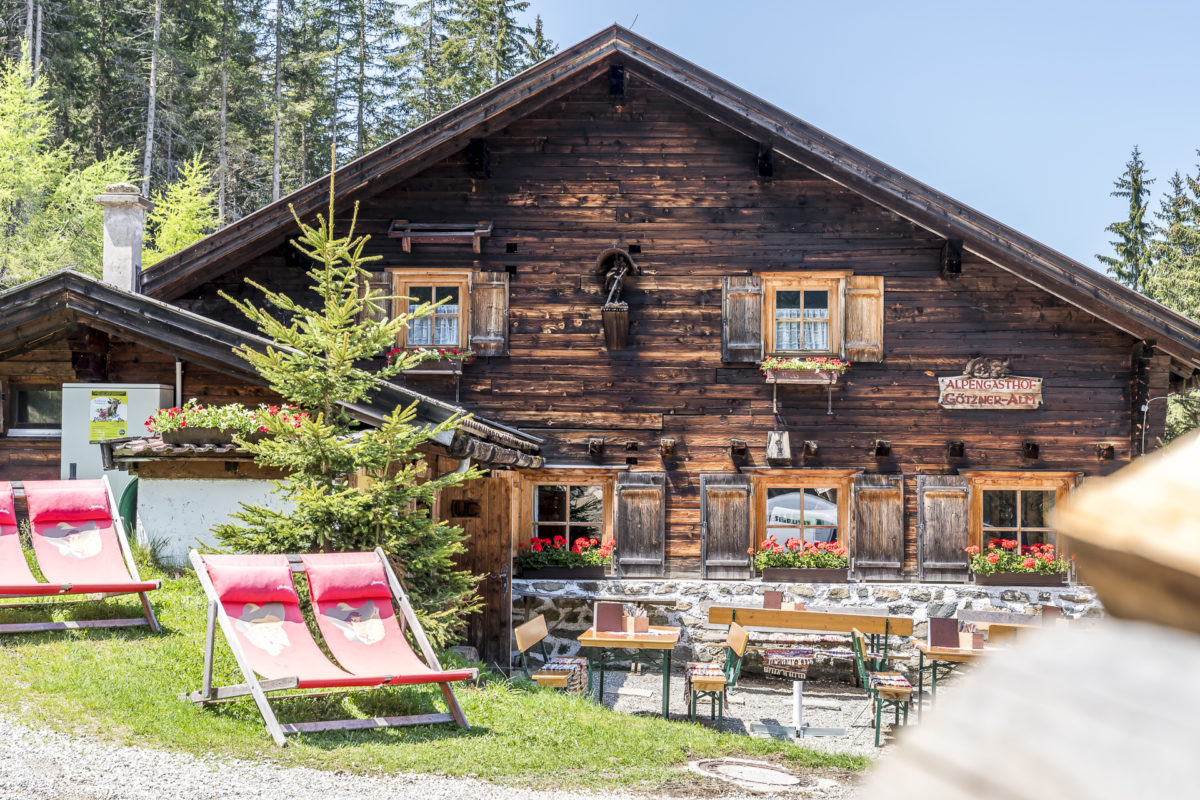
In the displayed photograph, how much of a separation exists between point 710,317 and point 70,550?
329 inches

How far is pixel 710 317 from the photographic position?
1363 cm

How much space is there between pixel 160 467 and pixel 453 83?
1070 inches

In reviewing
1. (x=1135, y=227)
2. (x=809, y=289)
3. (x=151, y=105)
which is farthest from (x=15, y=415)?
(x=1135, y=227)

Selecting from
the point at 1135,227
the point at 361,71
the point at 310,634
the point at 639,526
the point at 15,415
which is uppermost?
the point at 361,71

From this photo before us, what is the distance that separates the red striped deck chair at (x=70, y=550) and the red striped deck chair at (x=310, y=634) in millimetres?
1408

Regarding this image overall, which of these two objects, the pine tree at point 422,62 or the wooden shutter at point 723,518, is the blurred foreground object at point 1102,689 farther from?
the pine tree at point 422,62

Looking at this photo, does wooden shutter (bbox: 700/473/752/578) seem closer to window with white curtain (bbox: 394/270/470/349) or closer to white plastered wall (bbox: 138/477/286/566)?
window with white curtain (bbox: 394/270/470/349)

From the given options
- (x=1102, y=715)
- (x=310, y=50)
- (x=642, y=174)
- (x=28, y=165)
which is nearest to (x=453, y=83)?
(x=310, y=50)

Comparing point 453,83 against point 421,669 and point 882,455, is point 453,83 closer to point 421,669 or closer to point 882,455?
point 882,455

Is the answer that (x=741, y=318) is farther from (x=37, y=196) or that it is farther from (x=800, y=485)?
(x=37, y=196)

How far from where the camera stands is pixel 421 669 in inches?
271

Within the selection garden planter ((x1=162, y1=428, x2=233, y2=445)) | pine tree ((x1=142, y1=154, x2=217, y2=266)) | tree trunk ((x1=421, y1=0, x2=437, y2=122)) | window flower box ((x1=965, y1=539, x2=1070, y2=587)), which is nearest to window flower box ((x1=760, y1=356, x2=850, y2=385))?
window flower box ((x1=965, y1=539, x2=1070, y2=587))

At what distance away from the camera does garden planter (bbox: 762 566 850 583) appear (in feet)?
43.4

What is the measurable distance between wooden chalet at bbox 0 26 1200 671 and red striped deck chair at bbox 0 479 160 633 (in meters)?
5.20
